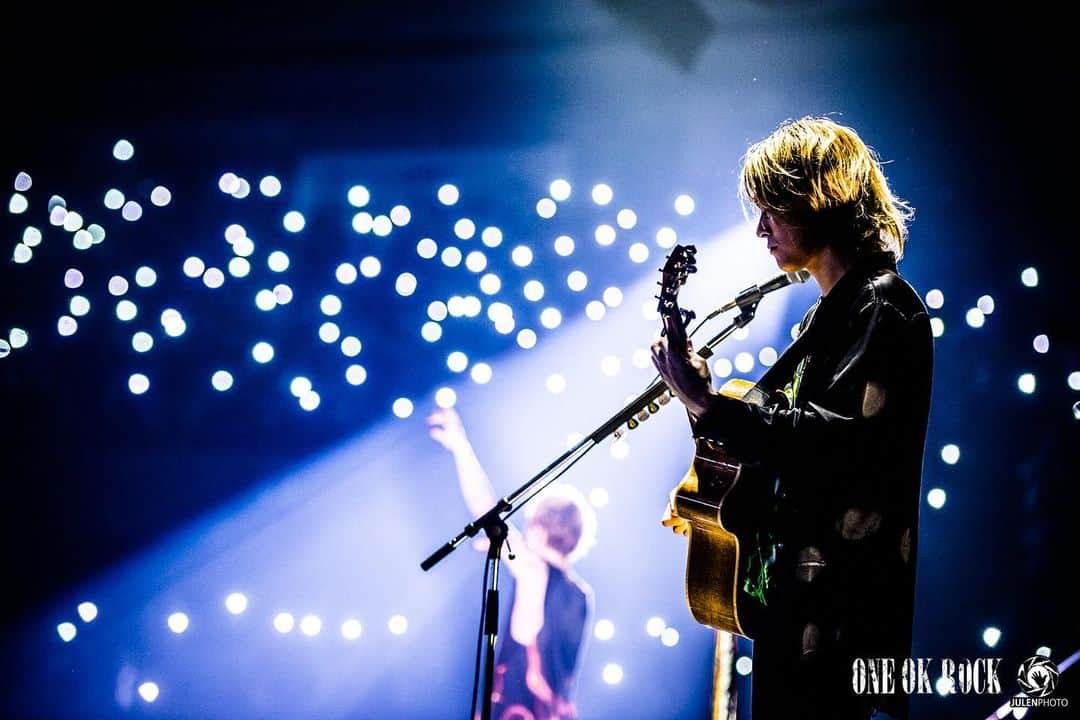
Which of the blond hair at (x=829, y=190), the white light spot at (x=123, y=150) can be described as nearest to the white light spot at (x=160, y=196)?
the white light spot at (x=123, y=150)

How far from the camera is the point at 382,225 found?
3.23 m

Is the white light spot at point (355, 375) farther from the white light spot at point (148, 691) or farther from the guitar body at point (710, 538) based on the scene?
the guitar body at point (710, 538)

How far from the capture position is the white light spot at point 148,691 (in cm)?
304

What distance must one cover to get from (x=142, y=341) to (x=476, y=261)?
1.33 metres

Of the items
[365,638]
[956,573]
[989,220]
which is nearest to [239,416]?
[365,638]

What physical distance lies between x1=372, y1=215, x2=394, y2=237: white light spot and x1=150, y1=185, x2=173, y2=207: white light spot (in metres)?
0.81

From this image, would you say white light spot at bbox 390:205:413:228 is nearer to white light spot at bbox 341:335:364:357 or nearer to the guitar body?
white light spot at bbox 341:335:364:357

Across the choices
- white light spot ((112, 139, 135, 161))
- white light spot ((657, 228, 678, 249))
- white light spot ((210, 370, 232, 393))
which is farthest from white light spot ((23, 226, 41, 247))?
white light spot ((657, 228, 678, 249))

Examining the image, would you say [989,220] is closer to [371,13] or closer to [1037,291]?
[1037,291]

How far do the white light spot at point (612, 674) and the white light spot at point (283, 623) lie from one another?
3.95ft

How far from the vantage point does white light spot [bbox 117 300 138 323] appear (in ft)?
10.3

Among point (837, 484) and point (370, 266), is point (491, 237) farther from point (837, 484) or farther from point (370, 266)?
point (837, 484)

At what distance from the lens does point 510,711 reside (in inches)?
123
